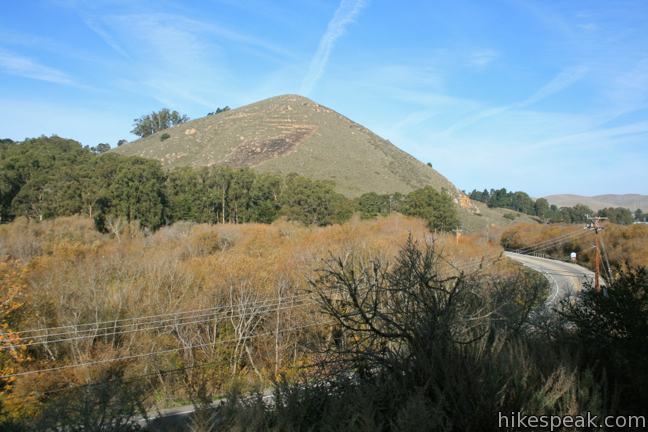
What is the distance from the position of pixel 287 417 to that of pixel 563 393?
274 centimetres

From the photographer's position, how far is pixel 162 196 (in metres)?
57.5

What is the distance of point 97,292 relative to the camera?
24.6m

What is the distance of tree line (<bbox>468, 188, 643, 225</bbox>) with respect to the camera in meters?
113

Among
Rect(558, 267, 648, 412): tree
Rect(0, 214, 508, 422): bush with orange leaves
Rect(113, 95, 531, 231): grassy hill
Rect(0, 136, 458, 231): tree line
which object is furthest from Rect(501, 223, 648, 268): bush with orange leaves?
Rect(558, 267, 648, 412): tree

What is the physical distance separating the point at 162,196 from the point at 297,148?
1765 inches

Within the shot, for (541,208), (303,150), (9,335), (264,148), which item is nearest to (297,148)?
(303,150)

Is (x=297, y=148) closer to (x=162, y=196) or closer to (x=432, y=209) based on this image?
(x=432, y=209)

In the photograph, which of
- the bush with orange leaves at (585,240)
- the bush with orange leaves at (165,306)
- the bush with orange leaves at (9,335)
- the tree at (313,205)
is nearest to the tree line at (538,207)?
the bush with orange leaves at (585,240)

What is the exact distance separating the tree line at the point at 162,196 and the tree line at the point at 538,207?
185 feet

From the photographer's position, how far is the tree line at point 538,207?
372 feet

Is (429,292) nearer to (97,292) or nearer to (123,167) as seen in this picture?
(97,292)

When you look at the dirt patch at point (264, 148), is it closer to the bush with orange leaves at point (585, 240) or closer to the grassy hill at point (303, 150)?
the grassy hill at point (303, 150)

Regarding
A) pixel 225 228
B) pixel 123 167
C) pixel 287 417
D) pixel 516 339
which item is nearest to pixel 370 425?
pixel 287 417

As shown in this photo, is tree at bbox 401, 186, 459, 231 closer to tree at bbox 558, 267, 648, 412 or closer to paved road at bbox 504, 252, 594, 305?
paved road at bbox 504, 252, 594, 305
